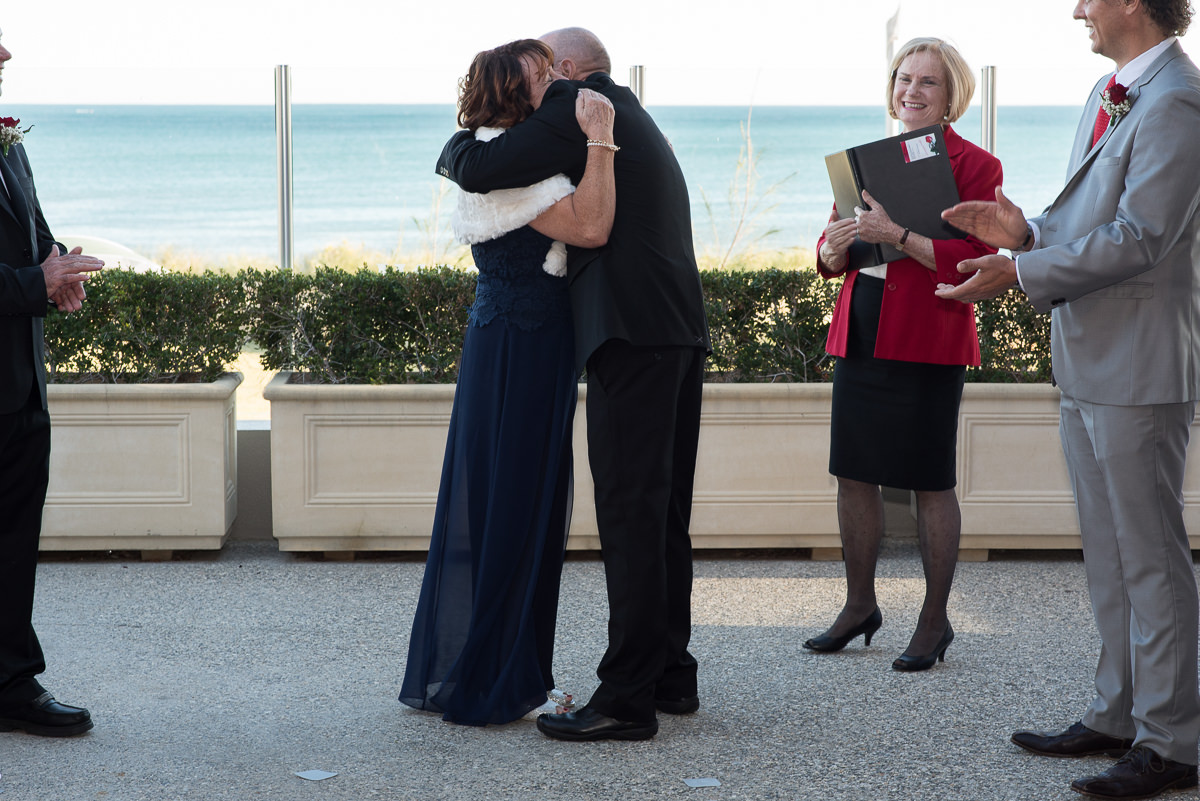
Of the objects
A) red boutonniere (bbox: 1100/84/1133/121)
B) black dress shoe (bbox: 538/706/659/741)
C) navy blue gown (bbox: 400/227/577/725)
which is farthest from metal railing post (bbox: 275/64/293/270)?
red boutonniere (bbox: 1100/84/1133/121)

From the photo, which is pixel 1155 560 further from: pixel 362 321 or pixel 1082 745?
pixel 362 321

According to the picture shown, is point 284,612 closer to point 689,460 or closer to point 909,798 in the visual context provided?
point 689,460

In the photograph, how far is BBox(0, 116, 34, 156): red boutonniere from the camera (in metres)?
3.07

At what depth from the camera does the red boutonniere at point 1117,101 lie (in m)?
2.73

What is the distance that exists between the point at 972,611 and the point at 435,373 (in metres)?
2.40

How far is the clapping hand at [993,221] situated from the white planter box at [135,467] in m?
3.14

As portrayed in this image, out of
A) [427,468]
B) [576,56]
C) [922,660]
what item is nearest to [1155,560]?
[922,660]

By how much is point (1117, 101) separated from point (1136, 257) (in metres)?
0.40

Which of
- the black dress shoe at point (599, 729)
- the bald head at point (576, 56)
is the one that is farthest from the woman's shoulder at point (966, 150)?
the black dress shoe at point (599, 729)

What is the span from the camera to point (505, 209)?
2.98 m

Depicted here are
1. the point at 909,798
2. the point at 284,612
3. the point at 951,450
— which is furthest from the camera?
the point at 284,612

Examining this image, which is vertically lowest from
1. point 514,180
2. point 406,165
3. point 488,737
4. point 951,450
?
point 488,737

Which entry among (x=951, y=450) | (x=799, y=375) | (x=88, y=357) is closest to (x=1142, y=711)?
(x=951, y=450)

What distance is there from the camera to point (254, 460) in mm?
5250
